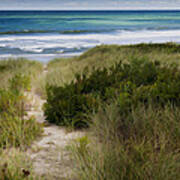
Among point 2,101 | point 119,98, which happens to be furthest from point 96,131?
point 2,101

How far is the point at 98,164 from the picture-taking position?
7.50ft

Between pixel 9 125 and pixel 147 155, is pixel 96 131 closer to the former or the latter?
pixel 147 155

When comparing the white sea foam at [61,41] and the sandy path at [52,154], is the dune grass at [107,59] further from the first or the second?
the white sea foam at [61,41]

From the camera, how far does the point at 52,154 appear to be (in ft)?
9.95

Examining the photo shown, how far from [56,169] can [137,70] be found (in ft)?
12.3

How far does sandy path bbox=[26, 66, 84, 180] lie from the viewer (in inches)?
103

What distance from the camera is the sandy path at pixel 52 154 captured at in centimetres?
261

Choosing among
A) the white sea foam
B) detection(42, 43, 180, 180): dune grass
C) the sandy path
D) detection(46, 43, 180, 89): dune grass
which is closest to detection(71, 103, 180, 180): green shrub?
detection(42, 43, 180, 180): dune grass

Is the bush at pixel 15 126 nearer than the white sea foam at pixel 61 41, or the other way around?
the bush at pixel 15 126

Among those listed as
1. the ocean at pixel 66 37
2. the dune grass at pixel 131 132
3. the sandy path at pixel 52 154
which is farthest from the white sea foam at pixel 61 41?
the sandy path at pixel 52 154

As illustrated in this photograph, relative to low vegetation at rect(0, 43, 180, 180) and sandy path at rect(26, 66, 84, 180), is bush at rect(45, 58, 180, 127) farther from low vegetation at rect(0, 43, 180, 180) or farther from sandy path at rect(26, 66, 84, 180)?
sandy path at rect(26, 66, 84, 180)

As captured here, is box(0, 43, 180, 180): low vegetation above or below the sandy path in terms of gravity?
above

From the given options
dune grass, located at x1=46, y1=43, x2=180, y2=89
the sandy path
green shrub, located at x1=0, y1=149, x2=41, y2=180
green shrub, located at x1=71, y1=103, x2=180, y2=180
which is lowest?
the sandy path

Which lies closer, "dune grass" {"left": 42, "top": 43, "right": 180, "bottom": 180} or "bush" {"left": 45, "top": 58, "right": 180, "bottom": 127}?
"dune grass" {"left": 42, "top": 43, "right": 180, "bottom": 180}
